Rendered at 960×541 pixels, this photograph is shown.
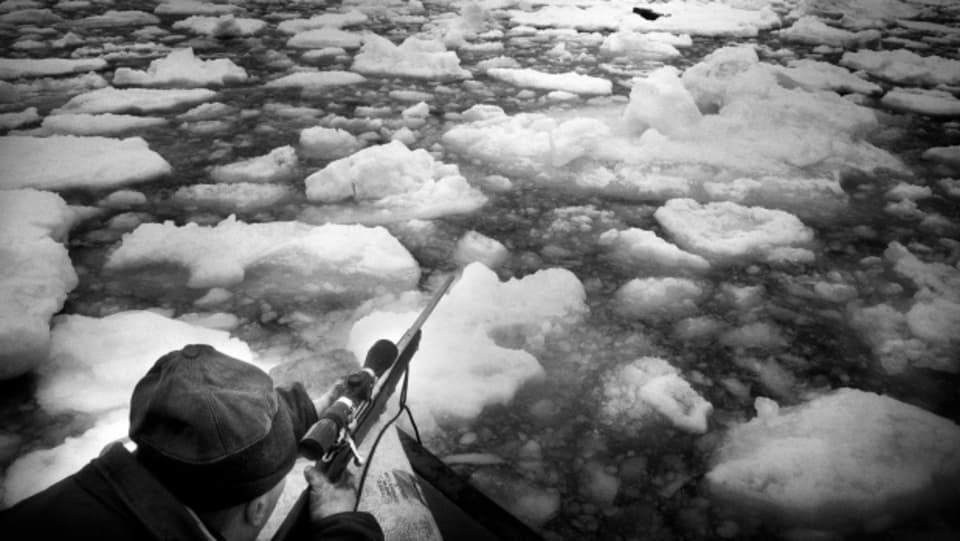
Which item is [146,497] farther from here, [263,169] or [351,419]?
[263,169]

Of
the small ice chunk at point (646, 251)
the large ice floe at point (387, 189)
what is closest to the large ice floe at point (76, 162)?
the large ice floe at point (387, 189)

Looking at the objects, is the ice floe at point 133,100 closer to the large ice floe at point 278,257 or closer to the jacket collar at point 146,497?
the large ice floe at point 278,257

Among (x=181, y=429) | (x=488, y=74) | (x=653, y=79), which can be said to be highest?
(x=181, y=429)

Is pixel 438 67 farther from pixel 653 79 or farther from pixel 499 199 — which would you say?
pixel 499 199

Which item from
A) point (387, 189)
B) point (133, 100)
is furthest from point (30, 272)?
point (133, 100)

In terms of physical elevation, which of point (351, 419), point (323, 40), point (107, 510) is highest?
point (107, 510)

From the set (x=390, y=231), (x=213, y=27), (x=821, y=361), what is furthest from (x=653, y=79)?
(x=213, y=27)
